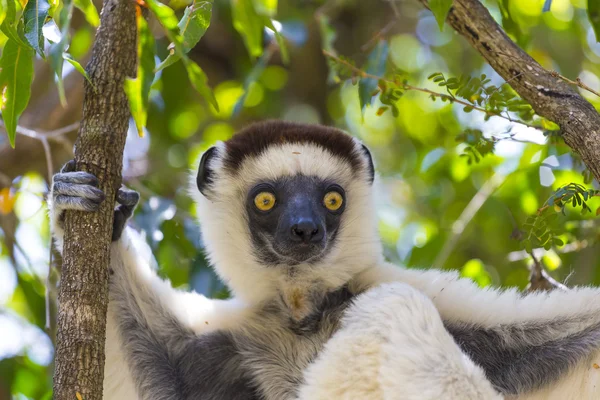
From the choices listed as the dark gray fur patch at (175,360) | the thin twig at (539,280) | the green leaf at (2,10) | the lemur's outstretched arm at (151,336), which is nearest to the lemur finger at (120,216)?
the lemur's outstretched arm at (151,336)

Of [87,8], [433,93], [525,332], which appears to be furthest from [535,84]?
[87,8]

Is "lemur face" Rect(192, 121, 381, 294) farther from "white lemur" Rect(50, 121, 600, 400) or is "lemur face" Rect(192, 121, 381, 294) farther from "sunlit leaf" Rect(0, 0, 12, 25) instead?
"sunlit leaf" Rect(0, 0, 12, 25)

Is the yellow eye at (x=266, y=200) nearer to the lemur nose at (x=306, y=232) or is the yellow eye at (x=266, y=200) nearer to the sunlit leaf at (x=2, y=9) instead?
the lemur nose at (x=306, y=232)

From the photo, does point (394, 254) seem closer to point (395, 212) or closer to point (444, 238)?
point (444, 238)

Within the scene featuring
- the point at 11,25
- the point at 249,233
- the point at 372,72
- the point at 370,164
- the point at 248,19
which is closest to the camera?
the point at 11,25

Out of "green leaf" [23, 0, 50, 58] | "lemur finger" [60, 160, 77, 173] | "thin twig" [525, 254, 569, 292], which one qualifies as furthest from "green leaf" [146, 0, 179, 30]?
"thin twig" [525, 254, 569, 292]

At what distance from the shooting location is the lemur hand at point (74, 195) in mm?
3846

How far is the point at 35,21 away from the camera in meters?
3.34

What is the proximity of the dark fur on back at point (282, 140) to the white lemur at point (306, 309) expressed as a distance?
0.03ft

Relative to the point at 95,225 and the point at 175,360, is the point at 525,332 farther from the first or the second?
the point at 95,225

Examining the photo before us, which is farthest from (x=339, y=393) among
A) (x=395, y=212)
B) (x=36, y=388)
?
(x=395, y=212)

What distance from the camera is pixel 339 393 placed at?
3.62 meters

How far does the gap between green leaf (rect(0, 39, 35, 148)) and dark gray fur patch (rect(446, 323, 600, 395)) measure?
2.54 m

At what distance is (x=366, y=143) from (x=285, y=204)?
1.86 metres
